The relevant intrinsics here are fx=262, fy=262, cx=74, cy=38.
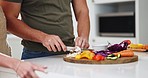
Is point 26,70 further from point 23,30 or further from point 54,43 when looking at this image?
point 23,30

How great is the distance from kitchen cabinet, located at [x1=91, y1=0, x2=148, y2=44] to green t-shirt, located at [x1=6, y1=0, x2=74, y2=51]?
46.6 inches

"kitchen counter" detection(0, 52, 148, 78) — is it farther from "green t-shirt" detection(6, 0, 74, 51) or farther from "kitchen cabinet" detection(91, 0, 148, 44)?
"kitchen cabinet" detection(91, 0, 148, 44)

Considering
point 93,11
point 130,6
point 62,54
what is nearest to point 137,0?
point 130,6

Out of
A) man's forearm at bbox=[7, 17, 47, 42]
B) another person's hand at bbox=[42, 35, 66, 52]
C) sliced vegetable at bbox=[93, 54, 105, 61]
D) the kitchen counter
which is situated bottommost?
the kitchen counter

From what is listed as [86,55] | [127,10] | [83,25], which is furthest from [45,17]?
[127,10]

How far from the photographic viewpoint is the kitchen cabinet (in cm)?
238

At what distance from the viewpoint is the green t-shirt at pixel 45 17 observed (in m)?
1.30

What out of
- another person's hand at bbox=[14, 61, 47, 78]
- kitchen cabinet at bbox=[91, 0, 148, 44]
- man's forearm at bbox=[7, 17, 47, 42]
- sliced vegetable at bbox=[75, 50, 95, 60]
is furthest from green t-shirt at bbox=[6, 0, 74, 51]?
kitchen cabinet at bbox=[91, 0, 148, 44]

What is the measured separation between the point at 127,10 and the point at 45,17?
5.38ft

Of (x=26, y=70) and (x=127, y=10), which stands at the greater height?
(x=127, y=10)

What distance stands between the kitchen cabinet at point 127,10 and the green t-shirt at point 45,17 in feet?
3.89

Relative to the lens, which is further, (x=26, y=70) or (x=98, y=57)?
(x=98, y=57)

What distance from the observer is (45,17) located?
130 centimetres

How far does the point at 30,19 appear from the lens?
1.33m
